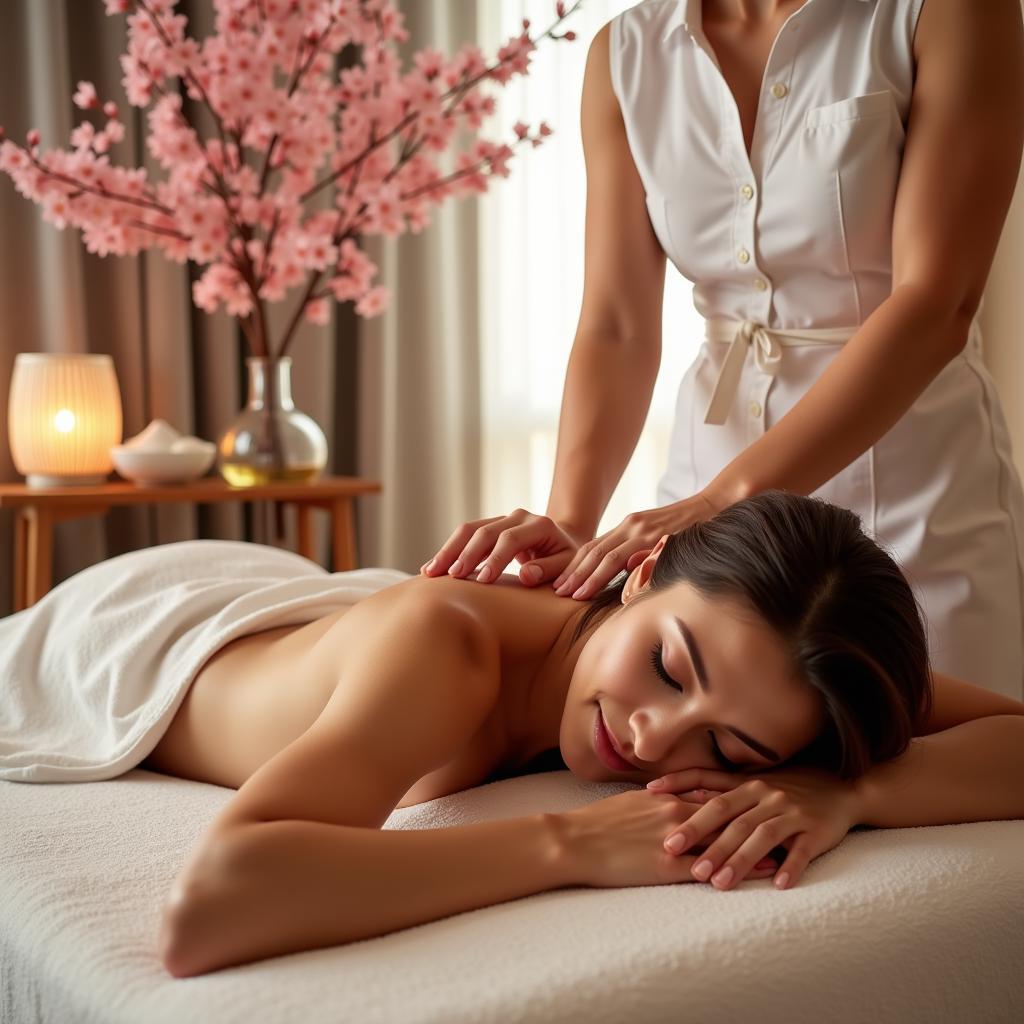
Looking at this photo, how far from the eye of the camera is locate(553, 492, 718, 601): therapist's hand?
1438mm

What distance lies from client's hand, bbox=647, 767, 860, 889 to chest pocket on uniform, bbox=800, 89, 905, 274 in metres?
0.84

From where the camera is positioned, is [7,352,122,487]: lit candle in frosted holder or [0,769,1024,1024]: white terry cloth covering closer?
[0,769,1024,1024]: white terry cloth covering

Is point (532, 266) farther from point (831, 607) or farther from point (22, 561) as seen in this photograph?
point (831, 607)

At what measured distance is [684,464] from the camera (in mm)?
1981

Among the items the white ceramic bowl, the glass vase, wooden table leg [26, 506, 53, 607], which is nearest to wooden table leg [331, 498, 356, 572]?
the glass vase

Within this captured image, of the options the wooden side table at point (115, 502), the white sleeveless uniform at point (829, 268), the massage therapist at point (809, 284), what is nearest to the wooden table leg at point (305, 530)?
the wooden side table at point (115, 502)

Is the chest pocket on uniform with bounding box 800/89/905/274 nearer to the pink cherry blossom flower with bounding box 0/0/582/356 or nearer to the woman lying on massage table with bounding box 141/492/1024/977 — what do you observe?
the woman lying on massage table with bounding box 141/492/1024/977

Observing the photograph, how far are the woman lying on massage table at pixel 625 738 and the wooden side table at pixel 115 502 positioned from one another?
161 cm

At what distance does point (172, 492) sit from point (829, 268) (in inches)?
70.4

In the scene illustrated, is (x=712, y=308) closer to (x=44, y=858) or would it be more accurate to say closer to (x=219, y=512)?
(x=44, y=858)

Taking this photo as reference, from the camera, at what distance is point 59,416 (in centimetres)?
299

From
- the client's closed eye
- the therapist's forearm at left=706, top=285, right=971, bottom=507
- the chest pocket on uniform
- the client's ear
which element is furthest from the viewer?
the chest pocket on uniform

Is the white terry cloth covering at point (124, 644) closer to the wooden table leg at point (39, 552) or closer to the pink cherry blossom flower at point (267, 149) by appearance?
the wooden table leg at point (39, 552)

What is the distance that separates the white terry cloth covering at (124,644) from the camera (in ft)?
5.22
